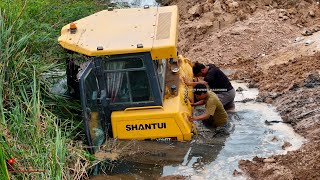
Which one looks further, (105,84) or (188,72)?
(188,72)

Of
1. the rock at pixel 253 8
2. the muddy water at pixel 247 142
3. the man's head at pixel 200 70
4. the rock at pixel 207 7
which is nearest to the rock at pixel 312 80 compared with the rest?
the muddy water at pixel 247 142

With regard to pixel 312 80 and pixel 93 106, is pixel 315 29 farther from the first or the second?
pixel 93 106

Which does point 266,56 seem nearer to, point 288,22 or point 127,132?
point 288,22

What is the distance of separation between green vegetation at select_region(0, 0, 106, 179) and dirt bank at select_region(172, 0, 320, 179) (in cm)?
234

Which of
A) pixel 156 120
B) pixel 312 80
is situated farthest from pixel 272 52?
pixel 156 120

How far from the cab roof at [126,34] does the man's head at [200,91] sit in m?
1.09

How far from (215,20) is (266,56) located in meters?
2.44

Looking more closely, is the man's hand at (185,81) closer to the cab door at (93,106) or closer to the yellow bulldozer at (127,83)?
the yellow bulldozer at (127,83)

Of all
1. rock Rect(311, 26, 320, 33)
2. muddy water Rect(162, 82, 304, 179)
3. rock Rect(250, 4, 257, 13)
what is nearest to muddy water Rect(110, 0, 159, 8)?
rock Rect(250, 4, 257, 13)

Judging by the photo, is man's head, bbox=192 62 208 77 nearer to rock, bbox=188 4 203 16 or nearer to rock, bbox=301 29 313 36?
rock, bbox=301 29 313 36

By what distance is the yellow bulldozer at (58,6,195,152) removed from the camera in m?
7.80

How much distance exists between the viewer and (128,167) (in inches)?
313

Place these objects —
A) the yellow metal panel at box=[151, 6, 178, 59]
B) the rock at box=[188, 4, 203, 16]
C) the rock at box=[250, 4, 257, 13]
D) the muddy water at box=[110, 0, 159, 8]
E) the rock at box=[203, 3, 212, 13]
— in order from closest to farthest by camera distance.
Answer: the yellow metal panel at box=[151, 6, 178, 59]
the rock at box=[250, 4, 257, 13]
the rock at box=[203, 3, 212, 13]
the rock at box=[188, 4, 203, 16]
the muddy water at box=[110, 0, 159, 8]

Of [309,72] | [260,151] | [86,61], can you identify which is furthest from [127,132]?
[309,72]
